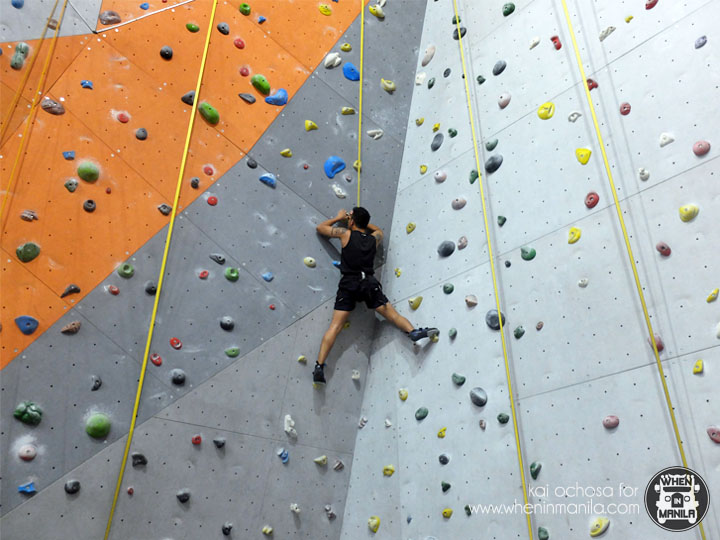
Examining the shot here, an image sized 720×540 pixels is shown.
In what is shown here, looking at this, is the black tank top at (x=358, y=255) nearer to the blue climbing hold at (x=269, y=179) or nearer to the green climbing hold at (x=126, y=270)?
the blue climbing hold at (x=269, y=179)

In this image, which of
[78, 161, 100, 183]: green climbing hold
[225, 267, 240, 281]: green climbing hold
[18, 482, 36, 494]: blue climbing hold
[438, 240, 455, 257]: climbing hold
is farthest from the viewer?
[438, 240, 455, 257]: climbing hold

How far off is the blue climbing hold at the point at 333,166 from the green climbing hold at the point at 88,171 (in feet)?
4.11

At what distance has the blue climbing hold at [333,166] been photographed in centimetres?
372

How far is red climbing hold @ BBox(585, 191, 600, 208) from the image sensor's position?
2.82 metres

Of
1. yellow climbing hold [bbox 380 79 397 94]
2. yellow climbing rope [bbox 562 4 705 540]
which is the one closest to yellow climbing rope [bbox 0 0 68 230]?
yellow climbing hold [bbox 380 79 397 94]

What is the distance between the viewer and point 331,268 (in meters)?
3.62

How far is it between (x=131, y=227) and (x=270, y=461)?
1.32 m

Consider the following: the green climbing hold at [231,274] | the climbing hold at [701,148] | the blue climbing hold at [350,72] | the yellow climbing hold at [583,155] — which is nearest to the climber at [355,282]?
the green climbing hold at [231,274]

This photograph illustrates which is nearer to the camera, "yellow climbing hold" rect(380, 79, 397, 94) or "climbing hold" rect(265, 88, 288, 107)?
"climbing hold" rect(265, 88, 288, 107)

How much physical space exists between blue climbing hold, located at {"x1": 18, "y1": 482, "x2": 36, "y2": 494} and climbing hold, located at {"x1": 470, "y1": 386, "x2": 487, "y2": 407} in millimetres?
1918

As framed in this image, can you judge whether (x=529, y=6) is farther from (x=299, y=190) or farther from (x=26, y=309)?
(x=26, y=309)

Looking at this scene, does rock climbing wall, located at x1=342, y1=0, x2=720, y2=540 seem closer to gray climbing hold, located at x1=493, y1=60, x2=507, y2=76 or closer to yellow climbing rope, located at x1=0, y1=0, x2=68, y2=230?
gray climbing hold, located at x1=493, y1=60, x2=507, y2=76

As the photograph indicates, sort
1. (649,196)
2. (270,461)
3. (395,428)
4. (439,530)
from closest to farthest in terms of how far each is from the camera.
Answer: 1. (649,196)
2. (439,530)
3. (270,461)
4. (395,428)

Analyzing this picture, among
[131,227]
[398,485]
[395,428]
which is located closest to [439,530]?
[398,485]
